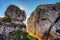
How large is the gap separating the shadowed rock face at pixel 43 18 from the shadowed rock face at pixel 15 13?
76.1 feet

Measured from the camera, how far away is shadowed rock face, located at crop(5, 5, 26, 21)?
47.0 meters

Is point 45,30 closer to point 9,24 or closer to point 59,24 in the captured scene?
point 59,24

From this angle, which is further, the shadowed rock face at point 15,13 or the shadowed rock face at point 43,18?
the shadowed rock face at point 15,13

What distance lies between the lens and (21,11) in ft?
158

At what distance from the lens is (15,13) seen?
48.2 metres

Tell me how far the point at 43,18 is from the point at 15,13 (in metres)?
25.8

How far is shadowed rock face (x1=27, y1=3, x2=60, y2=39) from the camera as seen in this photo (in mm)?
22656

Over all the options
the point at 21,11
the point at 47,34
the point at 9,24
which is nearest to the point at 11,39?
the point at 47,34

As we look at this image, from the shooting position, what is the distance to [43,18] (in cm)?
2288

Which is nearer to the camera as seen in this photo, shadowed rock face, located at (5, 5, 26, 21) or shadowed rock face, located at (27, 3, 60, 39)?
shadowed rock face, located at (27, 3, 60, 39)

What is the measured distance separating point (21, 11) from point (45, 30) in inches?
1027

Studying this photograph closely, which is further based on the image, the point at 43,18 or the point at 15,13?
the point at 15,13

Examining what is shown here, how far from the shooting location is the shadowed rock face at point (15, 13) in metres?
47.0

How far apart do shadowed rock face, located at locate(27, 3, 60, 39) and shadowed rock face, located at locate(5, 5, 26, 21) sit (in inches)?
913
